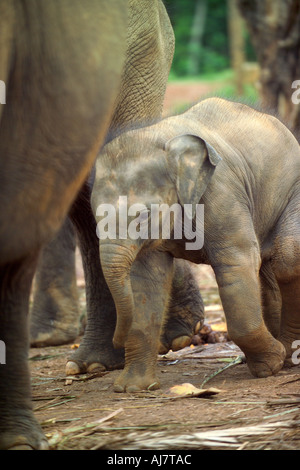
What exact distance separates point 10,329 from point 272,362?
1143mm

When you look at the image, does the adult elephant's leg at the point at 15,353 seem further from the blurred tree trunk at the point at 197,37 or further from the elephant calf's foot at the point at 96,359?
the blurred tree trunk at the point at 197,37

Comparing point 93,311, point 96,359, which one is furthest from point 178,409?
point 93,311

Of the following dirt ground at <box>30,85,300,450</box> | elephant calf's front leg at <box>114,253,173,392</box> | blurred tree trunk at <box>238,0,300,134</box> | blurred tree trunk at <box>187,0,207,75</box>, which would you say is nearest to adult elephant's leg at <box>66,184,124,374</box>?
dirt ground at <box>30,85,300,450</box>

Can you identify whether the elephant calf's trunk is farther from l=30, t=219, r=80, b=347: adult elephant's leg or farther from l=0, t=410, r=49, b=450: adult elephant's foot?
l=30, t=219, r=80, b=347: adult elephant's leg

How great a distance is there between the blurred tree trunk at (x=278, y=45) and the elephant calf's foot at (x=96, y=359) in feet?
14.7

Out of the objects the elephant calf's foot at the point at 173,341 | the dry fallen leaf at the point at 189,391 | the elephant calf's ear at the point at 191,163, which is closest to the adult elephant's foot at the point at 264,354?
the dry fallen leaf at the point at 189,391

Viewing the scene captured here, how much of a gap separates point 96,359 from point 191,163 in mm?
1002

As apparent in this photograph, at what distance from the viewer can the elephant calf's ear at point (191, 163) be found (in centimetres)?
301

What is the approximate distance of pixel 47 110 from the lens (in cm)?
217

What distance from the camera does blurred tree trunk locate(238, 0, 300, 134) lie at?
25.3 ft

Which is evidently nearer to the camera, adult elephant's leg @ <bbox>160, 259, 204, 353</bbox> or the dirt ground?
the dirt ground

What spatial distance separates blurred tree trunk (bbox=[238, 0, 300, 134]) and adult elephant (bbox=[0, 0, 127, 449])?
5.57 meters

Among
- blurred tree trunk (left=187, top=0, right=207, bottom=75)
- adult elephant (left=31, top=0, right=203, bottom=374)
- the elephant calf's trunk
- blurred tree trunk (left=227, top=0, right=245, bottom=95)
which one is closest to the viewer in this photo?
the elephant calf's trunk

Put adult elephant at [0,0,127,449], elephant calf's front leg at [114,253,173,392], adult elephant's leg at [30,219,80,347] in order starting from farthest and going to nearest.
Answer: adult elephant's leg at [30,219,80,347] → elephant calf's front leg at [114,253,173,392] → adult elephant at [0,0,127,449]
